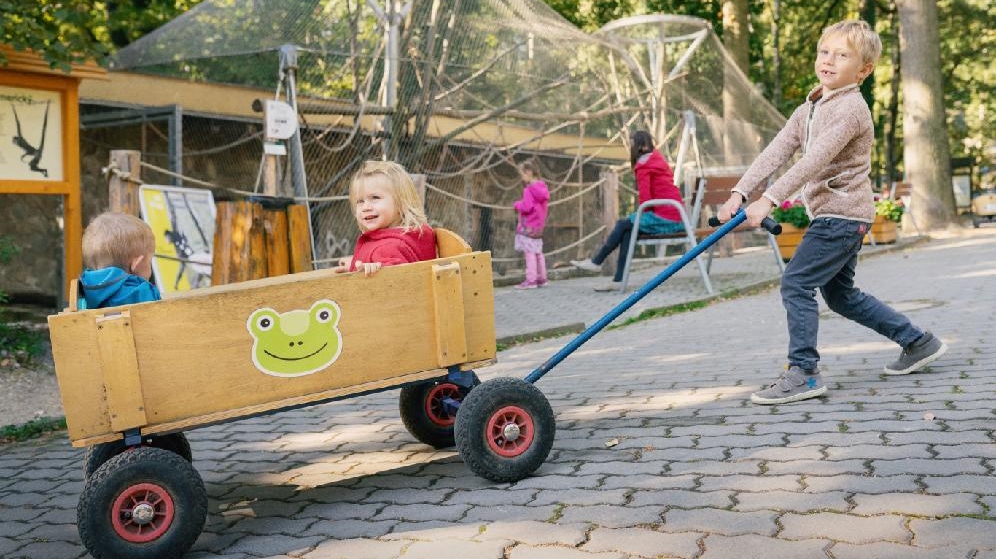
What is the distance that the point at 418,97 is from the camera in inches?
454

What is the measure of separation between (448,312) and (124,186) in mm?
5120

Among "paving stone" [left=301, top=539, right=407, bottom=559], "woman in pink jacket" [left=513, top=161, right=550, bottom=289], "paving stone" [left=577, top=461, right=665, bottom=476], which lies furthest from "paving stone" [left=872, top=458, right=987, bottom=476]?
"woman in pink jacket" [left=513, top=161, right=550, bottom=289]

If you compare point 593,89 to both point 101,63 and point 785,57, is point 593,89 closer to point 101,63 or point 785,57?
point 101,63

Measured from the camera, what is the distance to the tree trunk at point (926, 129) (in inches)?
807

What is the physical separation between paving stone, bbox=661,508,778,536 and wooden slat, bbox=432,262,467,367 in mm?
989

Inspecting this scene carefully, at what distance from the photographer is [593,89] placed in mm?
13852

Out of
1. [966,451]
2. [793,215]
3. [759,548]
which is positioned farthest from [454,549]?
[793,215]

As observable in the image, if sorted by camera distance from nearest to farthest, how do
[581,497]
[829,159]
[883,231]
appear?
[581,497], [829,159], [883,231]

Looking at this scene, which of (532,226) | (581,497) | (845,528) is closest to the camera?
(845,528)

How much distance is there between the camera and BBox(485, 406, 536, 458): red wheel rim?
148 inches

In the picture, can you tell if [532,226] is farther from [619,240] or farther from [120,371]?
[120,371]

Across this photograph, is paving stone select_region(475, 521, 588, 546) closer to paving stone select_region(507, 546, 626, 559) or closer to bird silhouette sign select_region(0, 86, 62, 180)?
paving stone select_region(507, 546, 626, 559)

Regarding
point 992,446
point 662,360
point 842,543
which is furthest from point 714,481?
point 662,360

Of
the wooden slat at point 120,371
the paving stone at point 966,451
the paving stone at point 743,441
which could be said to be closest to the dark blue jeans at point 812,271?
the paving stone at point 743,441
